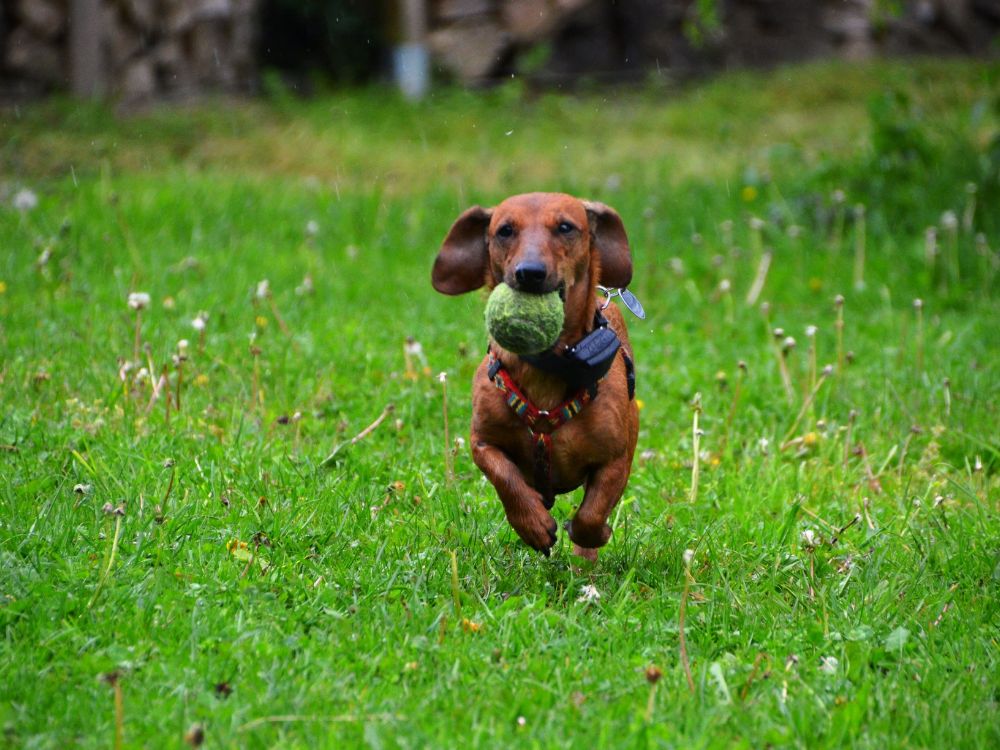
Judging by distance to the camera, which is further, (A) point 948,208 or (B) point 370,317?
(A) point 948,208

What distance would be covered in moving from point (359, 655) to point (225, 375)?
2.31 metres

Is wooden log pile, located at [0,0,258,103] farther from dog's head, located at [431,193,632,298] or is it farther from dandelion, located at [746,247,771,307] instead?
dog's head, located at [431,193,632,298]

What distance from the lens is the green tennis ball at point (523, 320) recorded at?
10.2 feet

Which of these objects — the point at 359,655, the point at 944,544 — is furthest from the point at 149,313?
the point at 944,544

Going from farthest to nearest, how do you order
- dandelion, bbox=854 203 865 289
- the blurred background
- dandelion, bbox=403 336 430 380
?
the blurred background < dandelion, bbox=854 203 865 289 < dandelion, bbox=403 336 430 380

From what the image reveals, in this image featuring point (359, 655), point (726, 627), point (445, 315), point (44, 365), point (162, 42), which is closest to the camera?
point (359, 655)

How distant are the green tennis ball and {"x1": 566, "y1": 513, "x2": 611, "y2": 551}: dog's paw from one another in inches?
19.7

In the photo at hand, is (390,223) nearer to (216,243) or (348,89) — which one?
(216,243)

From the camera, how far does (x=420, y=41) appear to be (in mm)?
11852

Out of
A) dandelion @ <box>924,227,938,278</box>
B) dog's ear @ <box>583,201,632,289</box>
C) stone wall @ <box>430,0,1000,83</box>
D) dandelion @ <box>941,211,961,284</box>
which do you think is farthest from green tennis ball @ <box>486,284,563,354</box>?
stone wall @ <box>430,0,1000,83</box>

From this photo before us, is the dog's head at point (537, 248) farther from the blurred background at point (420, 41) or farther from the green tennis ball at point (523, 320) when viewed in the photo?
the blurred background at point (420, 41)

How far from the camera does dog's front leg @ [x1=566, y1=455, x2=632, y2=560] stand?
335cm

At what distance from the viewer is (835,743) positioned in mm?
2738

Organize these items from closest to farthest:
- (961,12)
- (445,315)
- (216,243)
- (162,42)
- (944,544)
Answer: (944,544) < (445,315) < (216,243) < (162,42) < (961,12)
